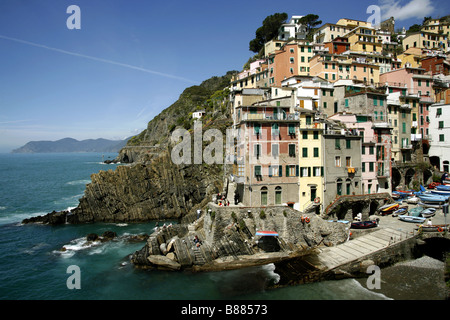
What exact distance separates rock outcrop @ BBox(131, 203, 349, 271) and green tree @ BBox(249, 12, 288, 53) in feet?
222

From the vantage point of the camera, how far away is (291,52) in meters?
57.8

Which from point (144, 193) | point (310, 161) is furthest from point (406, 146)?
point (144, 193)

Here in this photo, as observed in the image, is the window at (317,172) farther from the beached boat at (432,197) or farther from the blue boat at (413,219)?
the beached boat at (432,197)

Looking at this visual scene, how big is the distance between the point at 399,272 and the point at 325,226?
8527 mm

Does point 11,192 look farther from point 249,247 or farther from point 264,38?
point 264,38

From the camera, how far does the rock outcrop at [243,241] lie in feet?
98.0

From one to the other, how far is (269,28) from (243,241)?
237ft

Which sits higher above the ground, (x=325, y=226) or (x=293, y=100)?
(x=293, y=100)

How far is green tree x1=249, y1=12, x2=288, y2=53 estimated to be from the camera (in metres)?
80.9

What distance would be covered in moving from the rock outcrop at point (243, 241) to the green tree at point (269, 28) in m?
67.7

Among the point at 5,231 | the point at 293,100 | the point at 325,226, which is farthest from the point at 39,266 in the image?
the point at 293,100

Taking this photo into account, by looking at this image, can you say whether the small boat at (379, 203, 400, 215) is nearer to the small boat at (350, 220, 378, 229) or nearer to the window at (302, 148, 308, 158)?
the small boat at (350, 220, 378, 229)

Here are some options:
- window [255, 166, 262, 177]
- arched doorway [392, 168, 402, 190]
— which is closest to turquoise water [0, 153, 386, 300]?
window [255, 166, 262, 177]

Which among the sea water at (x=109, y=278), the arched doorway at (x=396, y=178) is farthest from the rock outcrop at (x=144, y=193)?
the arched doorway at (x=396, y=178)
